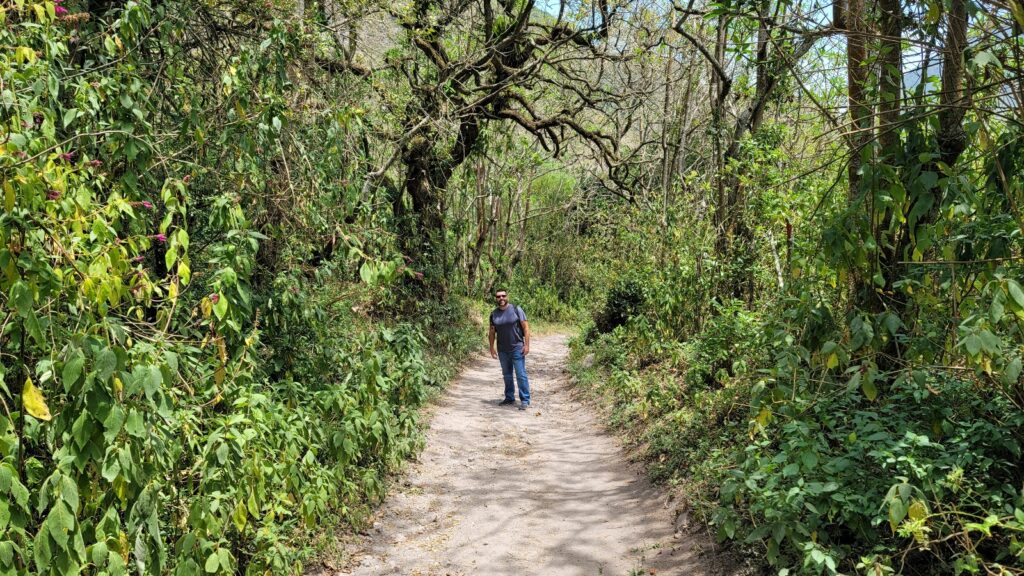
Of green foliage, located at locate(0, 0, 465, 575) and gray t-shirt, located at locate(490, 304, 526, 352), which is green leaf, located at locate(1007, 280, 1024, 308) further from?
gray t-shirt, located at locate(490, 304, 526, 352)

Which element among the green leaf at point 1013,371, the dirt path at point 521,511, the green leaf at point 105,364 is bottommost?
the dirt path at point 521,511

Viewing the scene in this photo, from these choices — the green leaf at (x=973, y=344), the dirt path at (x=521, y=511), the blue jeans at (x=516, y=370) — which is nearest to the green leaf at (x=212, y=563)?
the dirt path at (x=521, y=511)

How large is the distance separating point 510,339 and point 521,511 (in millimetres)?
4211

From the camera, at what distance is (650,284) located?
1105 centimetres

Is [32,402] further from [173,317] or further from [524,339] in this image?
[524,339]

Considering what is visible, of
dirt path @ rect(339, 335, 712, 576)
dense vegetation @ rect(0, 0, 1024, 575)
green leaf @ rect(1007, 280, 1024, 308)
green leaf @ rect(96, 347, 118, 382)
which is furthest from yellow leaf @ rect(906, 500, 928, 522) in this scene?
green leaf @ rect(96, 347, 118, 382)

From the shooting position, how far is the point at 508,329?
10031mm

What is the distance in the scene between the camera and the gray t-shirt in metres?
9.99

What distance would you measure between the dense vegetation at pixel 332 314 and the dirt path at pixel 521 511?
40 cm

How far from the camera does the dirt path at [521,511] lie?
4.87m

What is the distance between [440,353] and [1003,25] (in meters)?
10.6

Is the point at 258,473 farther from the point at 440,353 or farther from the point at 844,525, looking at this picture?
the point at 440,353

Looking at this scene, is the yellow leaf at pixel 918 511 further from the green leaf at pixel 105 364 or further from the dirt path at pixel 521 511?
the green leaf at pixel 105 364

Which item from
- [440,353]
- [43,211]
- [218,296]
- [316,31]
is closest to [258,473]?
[218,296]
